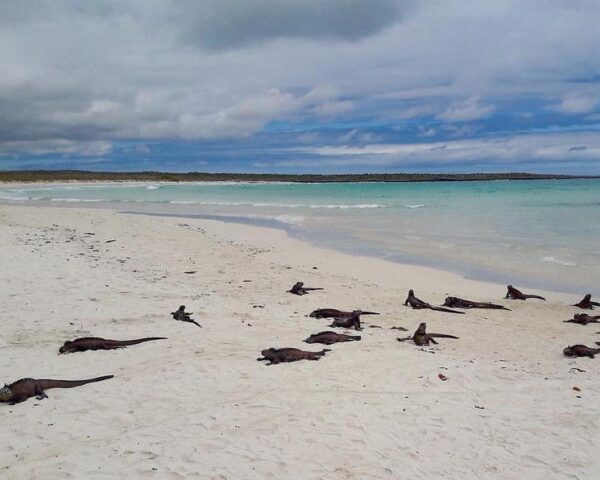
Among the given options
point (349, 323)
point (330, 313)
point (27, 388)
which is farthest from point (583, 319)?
point (27, 388)

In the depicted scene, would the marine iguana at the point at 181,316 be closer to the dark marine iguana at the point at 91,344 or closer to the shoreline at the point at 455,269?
the dark marine iguana at the point at 91,344

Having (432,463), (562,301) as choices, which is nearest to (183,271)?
(562,301)

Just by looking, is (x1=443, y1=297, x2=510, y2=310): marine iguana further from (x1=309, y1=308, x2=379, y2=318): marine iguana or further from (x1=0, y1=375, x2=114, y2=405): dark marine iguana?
(x1=0, y1=375, x2=114, y2=405): dark marine iguana

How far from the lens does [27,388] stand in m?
5.17

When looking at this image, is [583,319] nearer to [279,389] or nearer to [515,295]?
[515,295]

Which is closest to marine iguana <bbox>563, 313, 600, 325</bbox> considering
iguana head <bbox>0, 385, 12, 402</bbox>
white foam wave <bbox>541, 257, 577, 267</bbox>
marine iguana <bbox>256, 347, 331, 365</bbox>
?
marine iguana <bbox>256, 347, 331, 365</bbox>

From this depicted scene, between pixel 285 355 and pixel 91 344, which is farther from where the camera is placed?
pixel 91 344

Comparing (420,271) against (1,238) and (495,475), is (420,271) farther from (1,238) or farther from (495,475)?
(1,238)

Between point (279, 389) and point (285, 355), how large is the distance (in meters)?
0.85

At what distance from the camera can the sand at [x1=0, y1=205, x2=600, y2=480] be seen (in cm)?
416

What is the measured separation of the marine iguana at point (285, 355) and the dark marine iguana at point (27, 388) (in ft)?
6.50

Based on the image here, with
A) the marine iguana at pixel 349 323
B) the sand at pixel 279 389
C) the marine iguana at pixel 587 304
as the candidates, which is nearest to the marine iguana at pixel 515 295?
the sand at pixel 279 389

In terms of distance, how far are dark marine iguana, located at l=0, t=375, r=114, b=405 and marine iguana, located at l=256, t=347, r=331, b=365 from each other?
6.50 ft

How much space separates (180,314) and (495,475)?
200 inches
